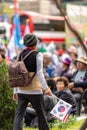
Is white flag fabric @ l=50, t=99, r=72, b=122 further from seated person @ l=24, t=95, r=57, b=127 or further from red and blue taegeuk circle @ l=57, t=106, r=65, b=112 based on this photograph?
seated person @ l=24, t=95, r=57, b=127

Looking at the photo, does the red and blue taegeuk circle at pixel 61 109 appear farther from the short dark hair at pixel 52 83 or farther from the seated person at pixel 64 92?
the short dark hair at pixel 52 83

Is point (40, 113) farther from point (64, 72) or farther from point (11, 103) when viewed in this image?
point (64, 72)

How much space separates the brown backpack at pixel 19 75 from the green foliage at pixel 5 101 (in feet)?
2.55

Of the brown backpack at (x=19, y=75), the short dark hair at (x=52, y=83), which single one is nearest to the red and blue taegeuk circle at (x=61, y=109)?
the brown backpack at (x=19, y=75)

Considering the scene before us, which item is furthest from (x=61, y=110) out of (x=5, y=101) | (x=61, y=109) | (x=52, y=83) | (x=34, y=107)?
(x=52, y=83)

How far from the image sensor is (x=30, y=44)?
6723 millimetres

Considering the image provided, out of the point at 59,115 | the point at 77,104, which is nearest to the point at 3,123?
the point at 59,115

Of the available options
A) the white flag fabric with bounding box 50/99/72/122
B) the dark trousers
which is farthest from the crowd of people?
the white flag fabric with bounding box 50/99/72/122

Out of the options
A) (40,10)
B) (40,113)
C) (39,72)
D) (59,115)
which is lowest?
(40,10)

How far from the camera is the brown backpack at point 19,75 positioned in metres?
6.54

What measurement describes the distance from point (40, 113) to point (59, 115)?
104 centimetres

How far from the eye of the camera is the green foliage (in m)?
7.41

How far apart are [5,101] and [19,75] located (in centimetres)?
100

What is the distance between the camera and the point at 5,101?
747 cm
